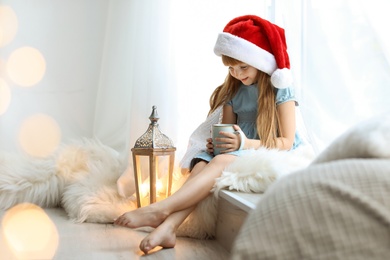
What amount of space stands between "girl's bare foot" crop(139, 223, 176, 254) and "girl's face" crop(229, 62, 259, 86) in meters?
0.62

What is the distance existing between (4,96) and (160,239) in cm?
167

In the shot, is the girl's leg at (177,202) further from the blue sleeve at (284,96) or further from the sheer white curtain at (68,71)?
the sheer white curtain at (68,71)

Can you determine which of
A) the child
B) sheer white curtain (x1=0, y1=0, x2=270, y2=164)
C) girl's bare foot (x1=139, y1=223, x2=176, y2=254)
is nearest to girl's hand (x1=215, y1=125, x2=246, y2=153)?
the child

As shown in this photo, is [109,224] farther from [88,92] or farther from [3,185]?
[88,92]

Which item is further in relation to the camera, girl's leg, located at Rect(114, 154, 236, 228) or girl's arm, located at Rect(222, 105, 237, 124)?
girl's arm, located at Rect(222, 105, 237, 124)

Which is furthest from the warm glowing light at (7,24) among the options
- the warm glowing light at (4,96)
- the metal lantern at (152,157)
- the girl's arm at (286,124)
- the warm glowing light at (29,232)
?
the girl's arm at (286,124)

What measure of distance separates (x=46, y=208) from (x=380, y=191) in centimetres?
153

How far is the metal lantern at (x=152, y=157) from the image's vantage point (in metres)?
1.51

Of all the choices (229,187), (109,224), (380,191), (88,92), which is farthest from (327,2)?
(88,92)

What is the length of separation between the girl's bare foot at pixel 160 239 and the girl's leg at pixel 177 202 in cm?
4

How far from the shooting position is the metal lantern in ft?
4.96

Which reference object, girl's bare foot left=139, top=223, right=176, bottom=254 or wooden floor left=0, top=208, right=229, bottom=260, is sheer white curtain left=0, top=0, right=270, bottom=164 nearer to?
wooden floor left=0, top=208, right=229, bottom=260

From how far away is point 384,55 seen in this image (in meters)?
0.99

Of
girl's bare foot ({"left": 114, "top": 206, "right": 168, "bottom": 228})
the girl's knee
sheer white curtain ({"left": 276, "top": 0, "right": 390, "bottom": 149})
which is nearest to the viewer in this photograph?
sheer white curtain ({"left": 276, "top": 0, "right": 390, "bottom": 149})
